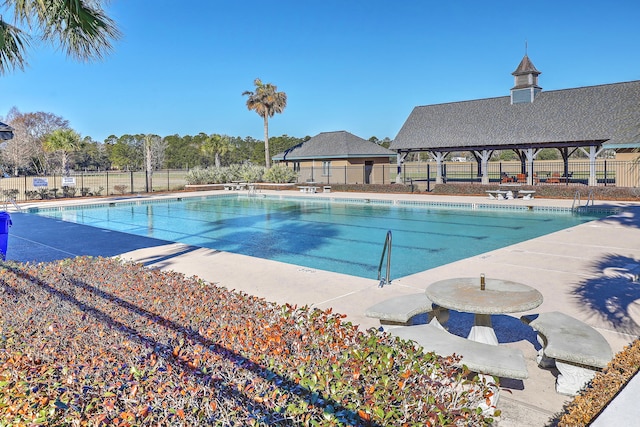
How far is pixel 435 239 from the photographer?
1330 centimetres

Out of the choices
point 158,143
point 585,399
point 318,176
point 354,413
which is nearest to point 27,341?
point 354,413

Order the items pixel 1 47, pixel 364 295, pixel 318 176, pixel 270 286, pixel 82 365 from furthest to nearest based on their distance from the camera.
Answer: pixel 318 176 → pixel 270 286 → pixel 364 295 → pixel 1 47 → pixel 82 365

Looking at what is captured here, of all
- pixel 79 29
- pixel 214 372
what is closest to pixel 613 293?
pixel 214 372

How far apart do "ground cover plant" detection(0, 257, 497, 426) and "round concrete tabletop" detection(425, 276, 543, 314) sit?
1112 millimetres

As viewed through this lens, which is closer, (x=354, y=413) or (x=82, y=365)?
(x=354, y=413)

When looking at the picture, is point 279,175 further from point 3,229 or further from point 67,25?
point 67,25

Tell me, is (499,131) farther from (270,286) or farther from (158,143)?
(158,143)

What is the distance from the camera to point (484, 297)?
455 cm

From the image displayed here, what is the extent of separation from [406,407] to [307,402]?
530 mm

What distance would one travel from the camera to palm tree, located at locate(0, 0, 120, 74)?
227 inches

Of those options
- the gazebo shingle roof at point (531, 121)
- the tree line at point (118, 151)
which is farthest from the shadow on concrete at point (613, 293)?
the tree line at point (118, 151)

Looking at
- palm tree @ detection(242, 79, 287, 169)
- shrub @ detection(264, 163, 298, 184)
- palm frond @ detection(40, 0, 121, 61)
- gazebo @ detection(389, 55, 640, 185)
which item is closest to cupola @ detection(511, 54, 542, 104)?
gazebo @ detection(389, 55, 640, 185)

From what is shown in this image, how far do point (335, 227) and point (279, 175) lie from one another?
1647cm

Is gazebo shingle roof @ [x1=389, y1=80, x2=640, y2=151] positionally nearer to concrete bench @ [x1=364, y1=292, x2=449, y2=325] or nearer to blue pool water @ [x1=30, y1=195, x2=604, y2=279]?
blue pool water @ [x1=30, y1=195, x2=604, y2=279]
